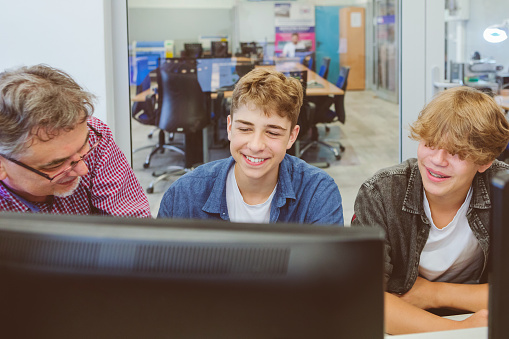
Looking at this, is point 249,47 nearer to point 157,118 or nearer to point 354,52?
point 354,52

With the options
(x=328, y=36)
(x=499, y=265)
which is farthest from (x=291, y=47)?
(x=499, y=265)

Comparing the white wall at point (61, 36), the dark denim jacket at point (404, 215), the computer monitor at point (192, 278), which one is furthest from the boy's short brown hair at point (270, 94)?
the white wall at point (61, 36)

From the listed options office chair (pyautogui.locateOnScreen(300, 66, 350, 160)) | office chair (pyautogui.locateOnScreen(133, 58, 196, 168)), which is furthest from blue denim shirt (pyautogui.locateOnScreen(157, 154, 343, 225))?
office chair (pyautogui.locateOnScreen(300, 66, 350, 160))

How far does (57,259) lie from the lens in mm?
670

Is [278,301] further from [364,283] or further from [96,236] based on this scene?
[96,236]

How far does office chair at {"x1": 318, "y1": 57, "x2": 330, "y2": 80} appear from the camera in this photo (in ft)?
13.1

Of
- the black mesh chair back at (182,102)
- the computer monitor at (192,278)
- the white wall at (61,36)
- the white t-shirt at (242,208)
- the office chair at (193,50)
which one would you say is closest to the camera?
the computer monitor at (192,278)

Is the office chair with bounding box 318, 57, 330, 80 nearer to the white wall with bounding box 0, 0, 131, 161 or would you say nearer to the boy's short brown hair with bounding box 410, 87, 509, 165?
the white wall with bounding box 0, 0, 131, 161

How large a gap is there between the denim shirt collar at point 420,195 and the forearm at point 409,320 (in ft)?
0.92

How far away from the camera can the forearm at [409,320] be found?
1269 millimetres

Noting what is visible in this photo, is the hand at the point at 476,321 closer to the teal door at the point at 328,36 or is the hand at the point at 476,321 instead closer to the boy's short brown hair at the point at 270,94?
the boy's short brown hair at the point at 270,94

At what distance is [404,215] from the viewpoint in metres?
1.52

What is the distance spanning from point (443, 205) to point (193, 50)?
270cm

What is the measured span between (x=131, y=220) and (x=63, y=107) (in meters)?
0.65
